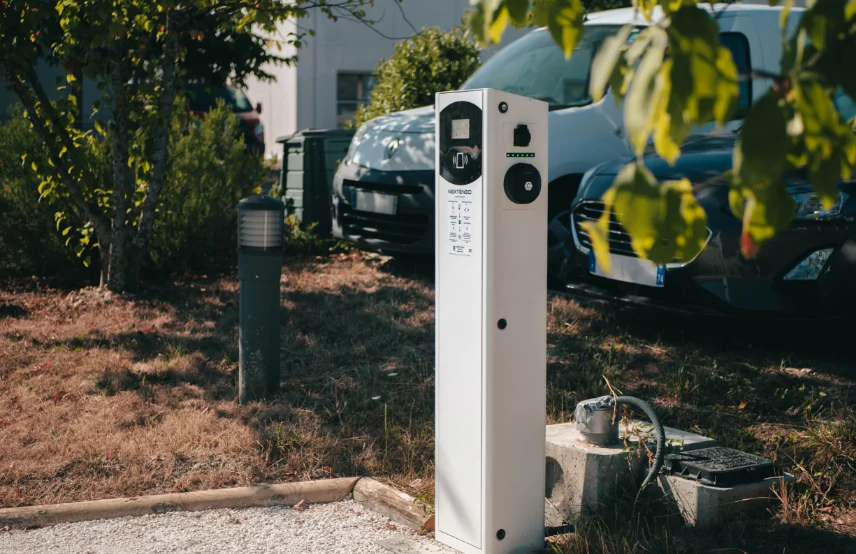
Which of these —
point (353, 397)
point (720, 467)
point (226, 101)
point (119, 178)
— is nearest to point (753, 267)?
point (720, 467)

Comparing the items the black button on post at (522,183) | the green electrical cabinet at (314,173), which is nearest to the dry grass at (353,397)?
the black button on post at (522,183)

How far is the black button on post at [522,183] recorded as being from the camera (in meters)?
3.34

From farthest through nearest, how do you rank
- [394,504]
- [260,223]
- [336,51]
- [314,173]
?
[336,51] < [314,173] < [260,223] < [394,504]

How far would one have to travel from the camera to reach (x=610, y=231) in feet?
18.6

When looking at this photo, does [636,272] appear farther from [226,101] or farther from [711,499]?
[226,101]

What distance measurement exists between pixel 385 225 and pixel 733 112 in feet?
19.6

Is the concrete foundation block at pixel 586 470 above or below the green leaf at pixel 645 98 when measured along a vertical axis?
below

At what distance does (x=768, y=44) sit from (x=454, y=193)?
161 inches

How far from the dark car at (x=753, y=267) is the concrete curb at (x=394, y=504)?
1.90 m

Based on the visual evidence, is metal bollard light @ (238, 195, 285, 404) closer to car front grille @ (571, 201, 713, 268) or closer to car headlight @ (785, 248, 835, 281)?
car front grille @ (571, 201, 713, 268)

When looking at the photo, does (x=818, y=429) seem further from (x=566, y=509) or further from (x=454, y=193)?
(x=454, y=193)

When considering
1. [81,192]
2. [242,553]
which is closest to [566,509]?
[242,553]

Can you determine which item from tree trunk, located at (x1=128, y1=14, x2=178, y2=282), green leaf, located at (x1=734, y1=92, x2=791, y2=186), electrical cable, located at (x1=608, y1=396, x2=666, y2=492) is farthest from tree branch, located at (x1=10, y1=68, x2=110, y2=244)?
green leaf, located at (x1=734, y1=92, x2=791, y2=186)

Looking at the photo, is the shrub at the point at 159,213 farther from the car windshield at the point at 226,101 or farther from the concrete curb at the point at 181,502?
the car windshield at the point at 226,101
